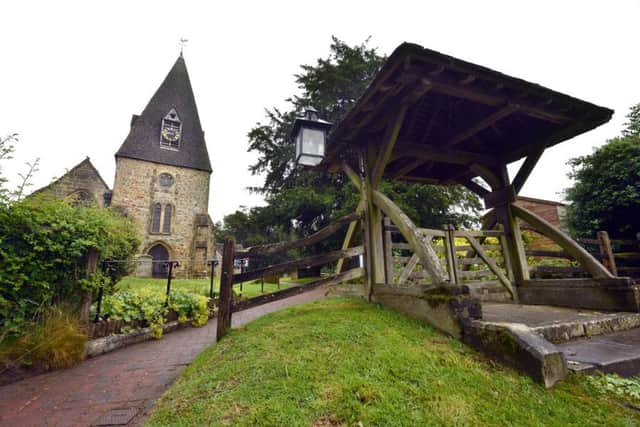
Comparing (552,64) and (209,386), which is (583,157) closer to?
(552,64)

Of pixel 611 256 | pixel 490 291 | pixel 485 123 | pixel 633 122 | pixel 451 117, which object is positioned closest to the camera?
pixel 485 123

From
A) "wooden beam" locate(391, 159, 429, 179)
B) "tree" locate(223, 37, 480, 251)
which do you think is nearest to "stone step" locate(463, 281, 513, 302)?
"wooden beam" locate(391, 159, 429, 179)

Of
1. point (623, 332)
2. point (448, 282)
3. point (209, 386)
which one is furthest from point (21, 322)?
point (623, 332)

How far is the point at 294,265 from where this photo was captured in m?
3.44

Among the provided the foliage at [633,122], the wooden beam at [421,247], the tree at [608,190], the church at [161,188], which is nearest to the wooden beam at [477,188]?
the wooden beam at [421,247]

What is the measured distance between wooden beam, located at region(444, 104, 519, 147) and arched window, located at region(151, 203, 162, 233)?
2068 centimetres

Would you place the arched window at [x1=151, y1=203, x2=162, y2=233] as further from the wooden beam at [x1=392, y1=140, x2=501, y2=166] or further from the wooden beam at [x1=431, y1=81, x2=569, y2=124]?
the wooden beam at [x1=431, y1=81, x2=569, y2=124]

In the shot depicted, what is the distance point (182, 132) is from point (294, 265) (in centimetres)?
2373

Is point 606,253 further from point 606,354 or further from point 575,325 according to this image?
point 606,354

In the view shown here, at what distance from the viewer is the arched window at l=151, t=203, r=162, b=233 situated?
19323 mm

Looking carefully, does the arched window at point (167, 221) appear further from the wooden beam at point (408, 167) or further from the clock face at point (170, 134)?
the wooden beam at point (408, 167)

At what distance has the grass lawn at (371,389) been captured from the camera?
1401 mm

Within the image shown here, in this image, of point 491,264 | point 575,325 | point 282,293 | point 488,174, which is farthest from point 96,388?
point 488,174

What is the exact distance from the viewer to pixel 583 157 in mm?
8352
